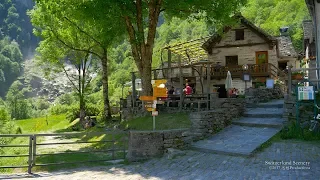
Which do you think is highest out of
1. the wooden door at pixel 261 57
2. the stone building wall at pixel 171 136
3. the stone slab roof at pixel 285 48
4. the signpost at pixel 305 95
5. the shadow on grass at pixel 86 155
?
the stone slab roof at pixel 285 48

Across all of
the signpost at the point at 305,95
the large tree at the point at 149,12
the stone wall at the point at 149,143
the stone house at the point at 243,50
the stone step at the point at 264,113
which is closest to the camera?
the stone wall at the point at 149,143

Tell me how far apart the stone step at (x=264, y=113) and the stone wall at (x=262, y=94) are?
1686 millimetres

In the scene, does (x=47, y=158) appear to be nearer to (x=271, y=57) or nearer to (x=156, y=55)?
(x=271, y=57)

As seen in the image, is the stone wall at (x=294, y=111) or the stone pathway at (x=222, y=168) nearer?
the stone pathway at (x=222, y=168)

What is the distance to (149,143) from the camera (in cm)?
1005

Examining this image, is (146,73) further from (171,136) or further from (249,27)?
(249,27)

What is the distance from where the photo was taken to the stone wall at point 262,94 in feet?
57.7

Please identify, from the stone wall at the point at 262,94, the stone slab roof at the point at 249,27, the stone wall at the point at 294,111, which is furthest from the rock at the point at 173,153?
the stone slab roof at the point at 249,27

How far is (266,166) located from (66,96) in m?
83.0

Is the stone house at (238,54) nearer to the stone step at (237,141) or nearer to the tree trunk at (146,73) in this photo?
the tree trunk at (146,73)

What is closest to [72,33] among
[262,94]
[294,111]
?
[262,94]

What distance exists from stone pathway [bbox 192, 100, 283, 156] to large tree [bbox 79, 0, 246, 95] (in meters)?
5.10

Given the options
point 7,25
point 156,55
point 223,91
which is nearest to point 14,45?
point 7,25

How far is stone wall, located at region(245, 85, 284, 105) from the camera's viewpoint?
17.6m
